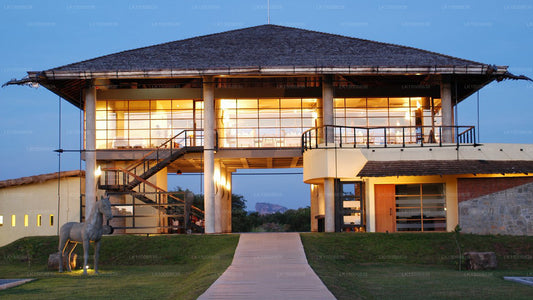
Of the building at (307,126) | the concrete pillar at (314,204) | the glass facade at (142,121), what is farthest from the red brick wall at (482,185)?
the glass facade at (142,121)

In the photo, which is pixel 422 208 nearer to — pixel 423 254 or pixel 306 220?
pixel 423 254

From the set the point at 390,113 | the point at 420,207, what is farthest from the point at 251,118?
the point at 420,207

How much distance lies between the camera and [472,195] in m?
27.8

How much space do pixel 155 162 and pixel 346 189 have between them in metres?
10.7

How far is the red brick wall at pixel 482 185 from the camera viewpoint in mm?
27250


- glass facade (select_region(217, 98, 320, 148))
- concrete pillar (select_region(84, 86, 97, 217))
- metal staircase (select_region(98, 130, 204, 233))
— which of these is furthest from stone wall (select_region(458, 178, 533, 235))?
concrete pillar (select_region(84, 86, 97, 217))

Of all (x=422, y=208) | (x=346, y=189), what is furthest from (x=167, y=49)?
(x=422, y=208)

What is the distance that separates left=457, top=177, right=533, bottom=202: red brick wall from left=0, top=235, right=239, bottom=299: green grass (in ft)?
33.1

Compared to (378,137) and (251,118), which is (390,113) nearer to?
(378,137)

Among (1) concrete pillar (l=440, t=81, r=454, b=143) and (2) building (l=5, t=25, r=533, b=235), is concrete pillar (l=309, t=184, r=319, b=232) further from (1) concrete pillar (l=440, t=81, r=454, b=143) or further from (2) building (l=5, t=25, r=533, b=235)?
(1) concrete pillar (l=440, t=81, r=454, b=143)

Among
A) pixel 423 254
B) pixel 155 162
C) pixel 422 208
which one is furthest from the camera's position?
pixel 155 162

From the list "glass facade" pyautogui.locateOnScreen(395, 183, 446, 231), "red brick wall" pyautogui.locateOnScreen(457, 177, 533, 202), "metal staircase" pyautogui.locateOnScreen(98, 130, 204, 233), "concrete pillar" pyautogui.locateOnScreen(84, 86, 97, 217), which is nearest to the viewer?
"red brick wall" pyautogui.locateOnScreen(457, 177, 533, 202)

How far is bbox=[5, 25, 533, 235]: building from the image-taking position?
28359mm

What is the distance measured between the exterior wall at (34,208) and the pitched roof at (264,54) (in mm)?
6802
